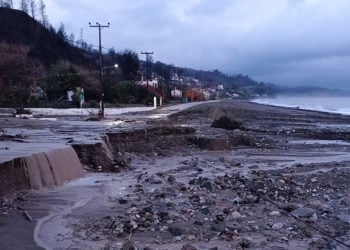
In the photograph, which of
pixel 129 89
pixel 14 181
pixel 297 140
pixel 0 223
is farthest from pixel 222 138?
pixel 129 89

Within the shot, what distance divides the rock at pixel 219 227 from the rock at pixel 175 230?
48cm

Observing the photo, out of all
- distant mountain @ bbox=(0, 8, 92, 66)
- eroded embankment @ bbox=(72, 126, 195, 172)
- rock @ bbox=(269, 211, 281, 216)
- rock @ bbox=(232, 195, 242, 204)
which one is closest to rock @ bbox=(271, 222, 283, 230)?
rock @ bbox=(269, 211, 281, 216)

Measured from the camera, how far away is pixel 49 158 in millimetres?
11938

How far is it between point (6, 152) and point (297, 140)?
1865 centimetres

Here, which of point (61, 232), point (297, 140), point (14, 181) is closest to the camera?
point (61, 232)

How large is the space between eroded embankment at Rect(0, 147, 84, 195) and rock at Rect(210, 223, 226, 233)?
14.2ft

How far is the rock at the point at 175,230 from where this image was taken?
7.64 metres

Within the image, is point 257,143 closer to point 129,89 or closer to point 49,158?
point 49,158

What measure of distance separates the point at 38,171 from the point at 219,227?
15.8 ft

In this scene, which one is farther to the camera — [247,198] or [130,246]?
[247,198]

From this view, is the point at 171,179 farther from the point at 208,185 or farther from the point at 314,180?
the point at 314,180

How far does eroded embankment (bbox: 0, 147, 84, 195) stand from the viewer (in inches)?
408

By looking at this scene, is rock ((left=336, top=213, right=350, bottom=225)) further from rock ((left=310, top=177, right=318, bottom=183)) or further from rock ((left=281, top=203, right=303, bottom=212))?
rock ((left=310, top=177, right=318, bottom=183))

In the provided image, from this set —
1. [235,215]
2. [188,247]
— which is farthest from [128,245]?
[235,215]
